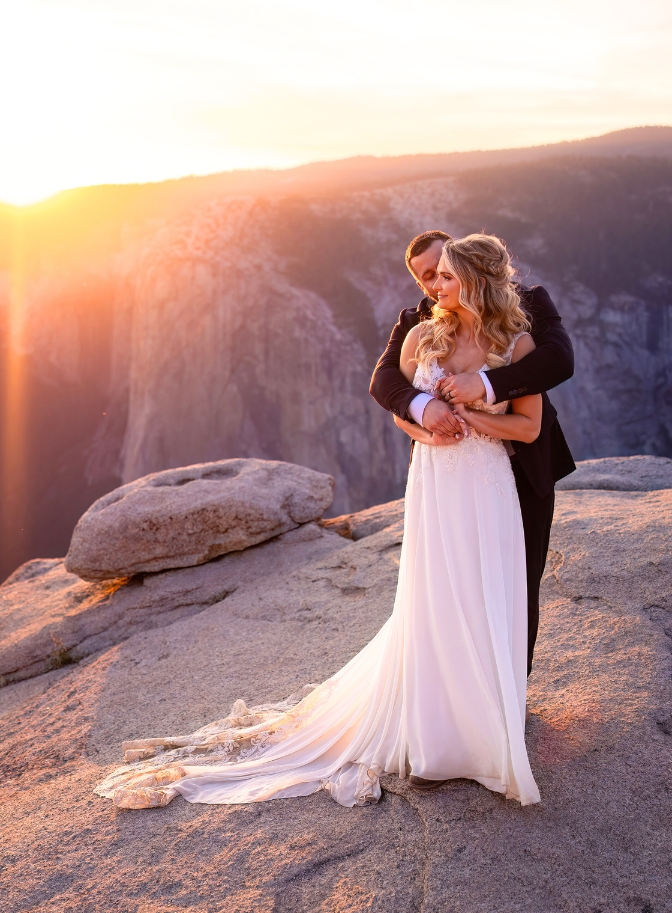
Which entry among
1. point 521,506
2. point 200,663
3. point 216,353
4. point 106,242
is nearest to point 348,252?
point 216,353

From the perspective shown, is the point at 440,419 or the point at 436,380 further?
the point at 436,380

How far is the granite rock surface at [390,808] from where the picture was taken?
248 centimetres

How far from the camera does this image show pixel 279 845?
276 centimetres

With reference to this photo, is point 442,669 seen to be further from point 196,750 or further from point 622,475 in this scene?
point 622,475

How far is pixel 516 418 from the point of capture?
2.84 meters

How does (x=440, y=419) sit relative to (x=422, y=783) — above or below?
above

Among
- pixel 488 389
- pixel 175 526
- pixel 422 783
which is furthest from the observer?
pixel 175 526

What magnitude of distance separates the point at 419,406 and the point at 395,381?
245mm

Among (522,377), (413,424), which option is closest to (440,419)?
(413,424)

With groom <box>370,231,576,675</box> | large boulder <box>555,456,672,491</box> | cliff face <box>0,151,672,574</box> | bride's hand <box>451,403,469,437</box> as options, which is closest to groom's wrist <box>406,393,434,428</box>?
groom <box>370,231,576,675</box>

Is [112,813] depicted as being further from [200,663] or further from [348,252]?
[348,252]

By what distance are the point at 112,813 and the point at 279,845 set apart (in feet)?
2.92

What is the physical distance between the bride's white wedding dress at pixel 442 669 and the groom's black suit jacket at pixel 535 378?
3.9 inches

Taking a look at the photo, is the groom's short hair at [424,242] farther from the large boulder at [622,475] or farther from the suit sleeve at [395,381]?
the large boulder at [622,475]
